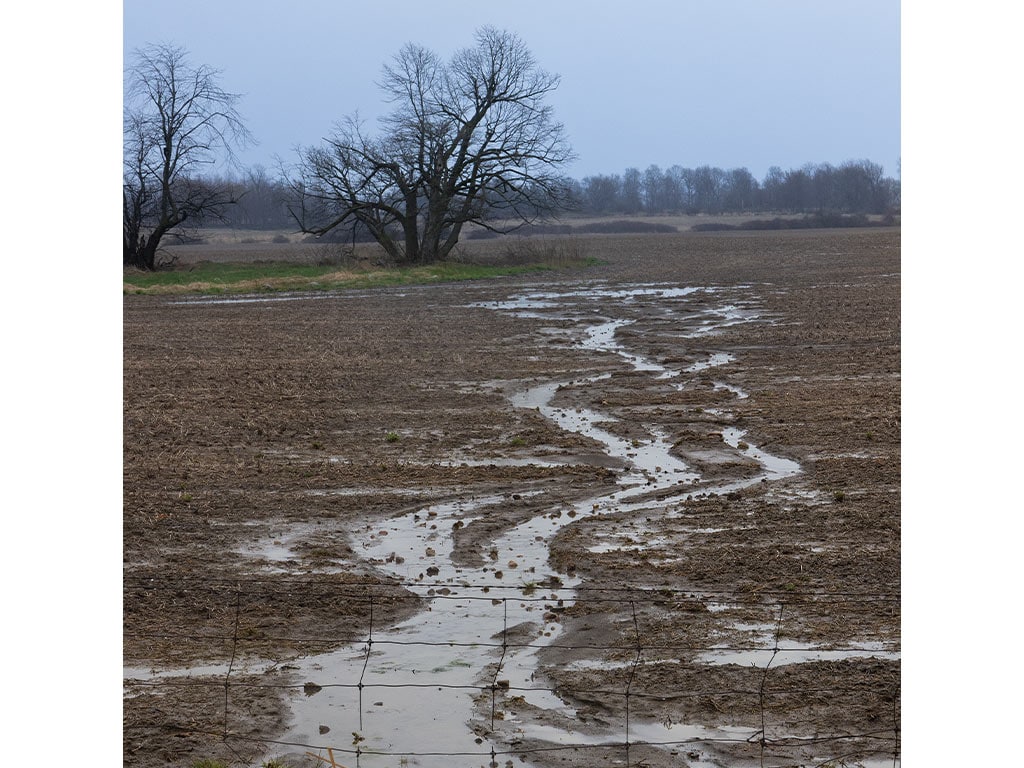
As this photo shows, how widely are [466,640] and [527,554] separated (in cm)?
160

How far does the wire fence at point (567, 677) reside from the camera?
531cm

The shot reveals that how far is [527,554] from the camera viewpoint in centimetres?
825

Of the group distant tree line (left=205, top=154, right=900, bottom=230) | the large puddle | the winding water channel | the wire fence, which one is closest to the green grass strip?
the winding water channel

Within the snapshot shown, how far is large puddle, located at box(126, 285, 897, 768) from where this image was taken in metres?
5.45

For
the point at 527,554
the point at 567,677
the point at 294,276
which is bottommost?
the point at 567,677

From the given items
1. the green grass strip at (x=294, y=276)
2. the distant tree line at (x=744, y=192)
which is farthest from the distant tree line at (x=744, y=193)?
the green grass strip at (x=294, y=276)

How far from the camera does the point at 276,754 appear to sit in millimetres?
5258

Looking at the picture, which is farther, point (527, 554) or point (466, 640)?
point (527, 554)

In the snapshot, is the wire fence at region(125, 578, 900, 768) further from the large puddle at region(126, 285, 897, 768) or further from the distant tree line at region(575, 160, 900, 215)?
the distant tree line at region(575, 160, 900, 215)

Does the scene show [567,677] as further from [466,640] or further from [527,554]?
[527,554]

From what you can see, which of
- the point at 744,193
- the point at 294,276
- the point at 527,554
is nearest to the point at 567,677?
the point at 527,554

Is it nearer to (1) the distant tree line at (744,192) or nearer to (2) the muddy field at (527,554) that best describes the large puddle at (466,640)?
(2) the muddy field at (527,554)

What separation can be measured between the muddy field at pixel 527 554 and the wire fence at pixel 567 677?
0.02 metres
